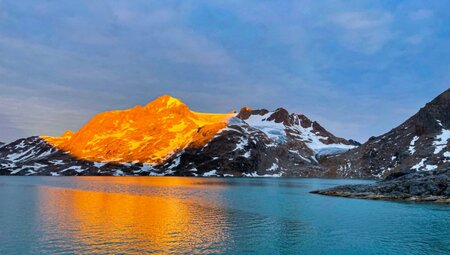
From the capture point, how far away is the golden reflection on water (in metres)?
49.8

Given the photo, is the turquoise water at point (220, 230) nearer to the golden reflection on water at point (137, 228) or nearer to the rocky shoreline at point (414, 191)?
the golden reflection on water at point (137, 228)

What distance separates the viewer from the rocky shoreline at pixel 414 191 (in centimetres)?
12019

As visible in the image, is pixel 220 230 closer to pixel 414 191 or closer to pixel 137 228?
pixel 137 228

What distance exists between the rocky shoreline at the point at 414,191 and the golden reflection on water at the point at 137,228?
2538 inches

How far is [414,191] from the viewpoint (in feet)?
418

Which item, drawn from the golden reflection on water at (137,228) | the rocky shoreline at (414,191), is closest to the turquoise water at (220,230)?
the golden reflection on water at (137,228)

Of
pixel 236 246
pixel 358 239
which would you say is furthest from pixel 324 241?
pixel 236 246

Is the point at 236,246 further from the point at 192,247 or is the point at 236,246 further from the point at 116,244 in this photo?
the point at 116,244

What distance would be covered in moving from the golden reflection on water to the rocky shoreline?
64467 mm

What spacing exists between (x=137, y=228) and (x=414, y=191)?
9988 cm

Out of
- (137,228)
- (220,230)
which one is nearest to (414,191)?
(220,230)

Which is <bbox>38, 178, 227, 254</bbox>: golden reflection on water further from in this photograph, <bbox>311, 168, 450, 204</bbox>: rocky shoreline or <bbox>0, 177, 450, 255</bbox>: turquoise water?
<bbox>311, 168, 450, 204</bbox>: rocky shoreline

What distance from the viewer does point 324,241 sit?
54.8 m

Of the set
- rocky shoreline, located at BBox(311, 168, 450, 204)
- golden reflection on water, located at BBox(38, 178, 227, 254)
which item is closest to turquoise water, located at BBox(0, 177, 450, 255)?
golden reflection on water, located at BBox(38, 178, 227, 254)
